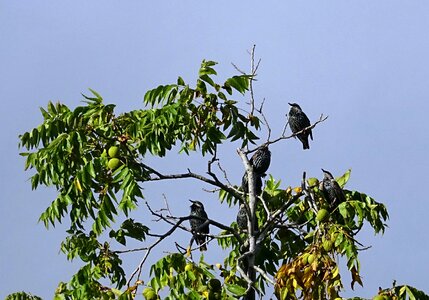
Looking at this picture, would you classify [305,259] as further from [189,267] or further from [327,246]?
[189,267]

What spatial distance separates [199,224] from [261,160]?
93 centimetres

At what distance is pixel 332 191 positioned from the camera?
9891 millimetres

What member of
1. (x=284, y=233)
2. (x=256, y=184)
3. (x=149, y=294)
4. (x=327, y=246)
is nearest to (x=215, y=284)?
(x=149, y=294)

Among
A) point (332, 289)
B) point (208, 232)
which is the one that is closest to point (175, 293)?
point (332, 289)

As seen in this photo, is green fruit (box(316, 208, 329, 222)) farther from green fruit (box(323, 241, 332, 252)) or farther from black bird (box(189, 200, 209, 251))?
black bird (box(189, 200, 209, 251))

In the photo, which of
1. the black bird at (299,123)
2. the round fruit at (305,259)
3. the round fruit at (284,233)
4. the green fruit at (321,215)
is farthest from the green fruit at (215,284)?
the black bird at (299,123)

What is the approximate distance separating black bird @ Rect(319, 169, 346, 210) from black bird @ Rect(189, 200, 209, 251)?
1211mm

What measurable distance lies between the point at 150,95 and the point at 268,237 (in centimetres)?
212

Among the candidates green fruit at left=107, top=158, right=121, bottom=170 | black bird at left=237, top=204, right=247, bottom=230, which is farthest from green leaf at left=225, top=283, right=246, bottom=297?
black bird at left=237, top=204, right=247, bottom=230

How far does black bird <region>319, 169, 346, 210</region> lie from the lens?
32.2 ft

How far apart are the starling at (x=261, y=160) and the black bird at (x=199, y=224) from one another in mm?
721

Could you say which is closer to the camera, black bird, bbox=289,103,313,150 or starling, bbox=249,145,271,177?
starling, bbox=249,145,271,177

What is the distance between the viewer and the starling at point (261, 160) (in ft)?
34.7

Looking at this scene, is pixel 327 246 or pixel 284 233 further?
pixel 284 233
